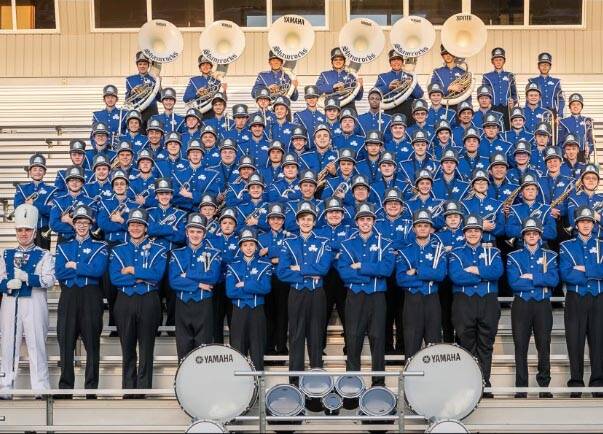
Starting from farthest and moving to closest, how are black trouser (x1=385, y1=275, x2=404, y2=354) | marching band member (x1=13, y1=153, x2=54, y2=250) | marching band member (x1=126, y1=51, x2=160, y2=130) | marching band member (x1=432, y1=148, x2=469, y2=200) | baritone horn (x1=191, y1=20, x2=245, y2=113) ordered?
baritone horn (x1=191, y1=20, x2=245, y2=113) → marching band member (x1=126, y1=51, x2=160, y2=130) → marching band member (x1=13, y1=153, x2=54, y2=250) → marching band member (x1=432, y1=148, x2=469, y2=200) → black trouser (x1=385, y1=275, x2=404, y2=354)

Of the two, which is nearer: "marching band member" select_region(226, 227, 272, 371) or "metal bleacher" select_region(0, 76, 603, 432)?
"metal bleacher" select_region(0, 76, 603, 432)

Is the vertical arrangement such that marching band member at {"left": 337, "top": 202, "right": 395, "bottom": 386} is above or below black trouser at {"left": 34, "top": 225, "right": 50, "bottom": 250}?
below

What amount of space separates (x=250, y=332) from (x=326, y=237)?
1107 millimetres

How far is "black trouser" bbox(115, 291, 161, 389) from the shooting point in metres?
10.6

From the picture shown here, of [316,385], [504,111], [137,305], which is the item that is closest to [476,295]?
[316,385]

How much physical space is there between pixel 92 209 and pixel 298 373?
11.1 ft

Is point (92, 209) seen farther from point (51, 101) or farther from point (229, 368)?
point (51, 101)

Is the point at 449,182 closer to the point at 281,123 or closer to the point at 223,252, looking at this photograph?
the point at 281,123

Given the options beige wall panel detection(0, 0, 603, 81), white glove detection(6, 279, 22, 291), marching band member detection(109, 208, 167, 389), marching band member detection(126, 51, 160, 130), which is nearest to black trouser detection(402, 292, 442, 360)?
marching band member detection(109, 208, 167, 389)

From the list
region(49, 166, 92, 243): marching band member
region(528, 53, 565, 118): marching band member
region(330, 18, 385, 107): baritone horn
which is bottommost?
region(49, 166, 92, 243): marching band member

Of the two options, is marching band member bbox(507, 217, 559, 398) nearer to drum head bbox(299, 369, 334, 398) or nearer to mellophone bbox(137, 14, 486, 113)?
drum head bbox(299, 369, 334, 398)

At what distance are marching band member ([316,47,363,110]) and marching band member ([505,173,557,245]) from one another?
3.35 m

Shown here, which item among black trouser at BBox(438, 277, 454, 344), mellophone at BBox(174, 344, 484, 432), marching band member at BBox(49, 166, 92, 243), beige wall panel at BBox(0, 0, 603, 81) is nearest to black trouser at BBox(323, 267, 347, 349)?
black trouser at BBox(438, 277, 454, 344)

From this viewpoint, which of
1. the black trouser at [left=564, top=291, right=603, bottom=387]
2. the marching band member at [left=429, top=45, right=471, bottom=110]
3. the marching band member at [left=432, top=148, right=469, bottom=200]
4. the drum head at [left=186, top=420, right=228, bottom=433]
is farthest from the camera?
the marching band member at [left=429, top=45, right=471, bottom=110]
